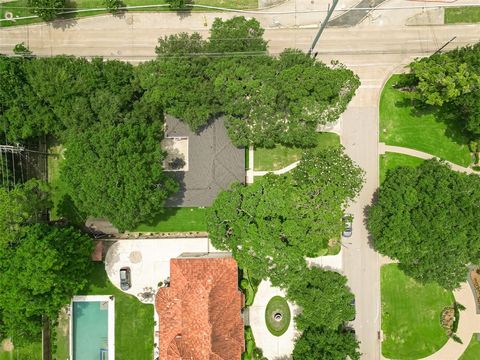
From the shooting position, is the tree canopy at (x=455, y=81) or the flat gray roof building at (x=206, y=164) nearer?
the tree canopy at (x=455, y=81)

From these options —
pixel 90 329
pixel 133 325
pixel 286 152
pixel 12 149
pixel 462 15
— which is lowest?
pixel 90 329

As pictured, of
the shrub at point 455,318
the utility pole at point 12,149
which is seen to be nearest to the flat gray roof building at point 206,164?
the utility pole at point 12,149

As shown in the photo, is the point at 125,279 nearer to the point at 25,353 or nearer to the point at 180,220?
the point at 180,220

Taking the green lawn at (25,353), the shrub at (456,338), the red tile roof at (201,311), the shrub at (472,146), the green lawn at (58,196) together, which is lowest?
the green lawn at (25,353)

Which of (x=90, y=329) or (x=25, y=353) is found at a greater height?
(x=90, y=329)

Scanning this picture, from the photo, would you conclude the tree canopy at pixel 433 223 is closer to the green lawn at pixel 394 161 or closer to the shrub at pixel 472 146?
the green lawn at pixel 394 161

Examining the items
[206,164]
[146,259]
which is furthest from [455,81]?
[146,259]

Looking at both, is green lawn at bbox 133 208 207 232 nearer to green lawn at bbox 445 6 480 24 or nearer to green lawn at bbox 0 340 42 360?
green lawn at bbox 0 340 42 360
